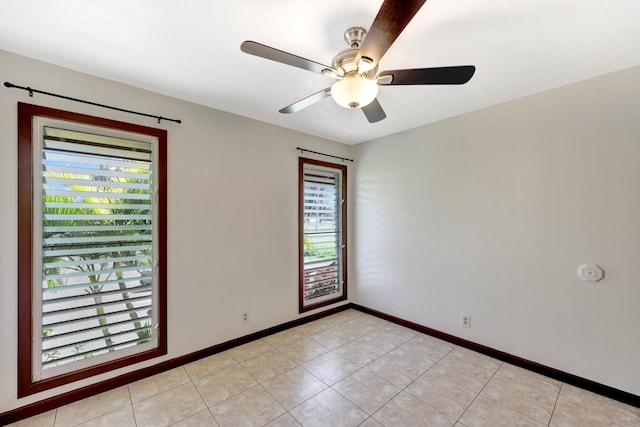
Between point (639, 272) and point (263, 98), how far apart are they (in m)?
3.27

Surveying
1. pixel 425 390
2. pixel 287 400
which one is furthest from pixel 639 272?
pixel 287 400

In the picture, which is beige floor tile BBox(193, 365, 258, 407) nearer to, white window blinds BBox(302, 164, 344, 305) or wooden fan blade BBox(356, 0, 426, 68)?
white window blinds BBox(302, 164, 344, 305)

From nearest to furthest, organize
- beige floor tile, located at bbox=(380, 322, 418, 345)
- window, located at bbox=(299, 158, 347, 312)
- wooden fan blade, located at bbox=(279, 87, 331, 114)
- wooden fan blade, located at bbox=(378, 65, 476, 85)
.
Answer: wooden fan blade, located at bbox=(378, 65, 476, 85) → wooden fan blade, located at bbox=(279, 87, 331, 114) → beige floor tile, located at bbox=(380, 322, 418, 345) → window, located at bbox=(299, 158, 347, 312)

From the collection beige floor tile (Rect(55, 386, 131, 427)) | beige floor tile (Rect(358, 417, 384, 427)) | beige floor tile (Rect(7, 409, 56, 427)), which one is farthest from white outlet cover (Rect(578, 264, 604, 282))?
beige floor tile (Rect(7, 409, 56, 427))

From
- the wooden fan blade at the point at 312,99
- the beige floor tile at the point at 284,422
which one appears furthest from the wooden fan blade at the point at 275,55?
the beige floor tile at the point at 284,422

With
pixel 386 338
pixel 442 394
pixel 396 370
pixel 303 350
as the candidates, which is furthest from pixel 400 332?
pixel 303 350

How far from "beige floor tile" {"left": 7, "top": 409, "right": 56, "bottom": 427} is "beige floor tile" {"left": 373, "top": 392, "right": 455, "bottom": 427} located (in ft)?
7.26

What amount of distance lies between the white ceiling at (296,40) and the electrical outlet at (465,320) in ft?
7.22

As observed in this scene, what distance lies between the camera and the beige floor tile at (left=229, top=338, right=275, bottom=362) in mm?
2619

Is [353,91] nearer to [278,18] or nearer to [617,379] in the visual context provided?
[278,18]

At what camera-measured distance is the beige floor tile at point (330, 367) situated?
2.29m

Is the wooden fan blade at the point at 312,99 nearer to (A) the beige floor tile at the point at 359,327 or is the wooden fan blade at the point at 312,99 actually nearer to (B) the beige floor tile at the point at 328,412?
(B) the beige floor tile at the point at 328,412

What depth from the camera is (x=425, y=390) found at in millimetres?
2107

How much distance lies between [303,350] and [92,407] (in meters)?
1.70
